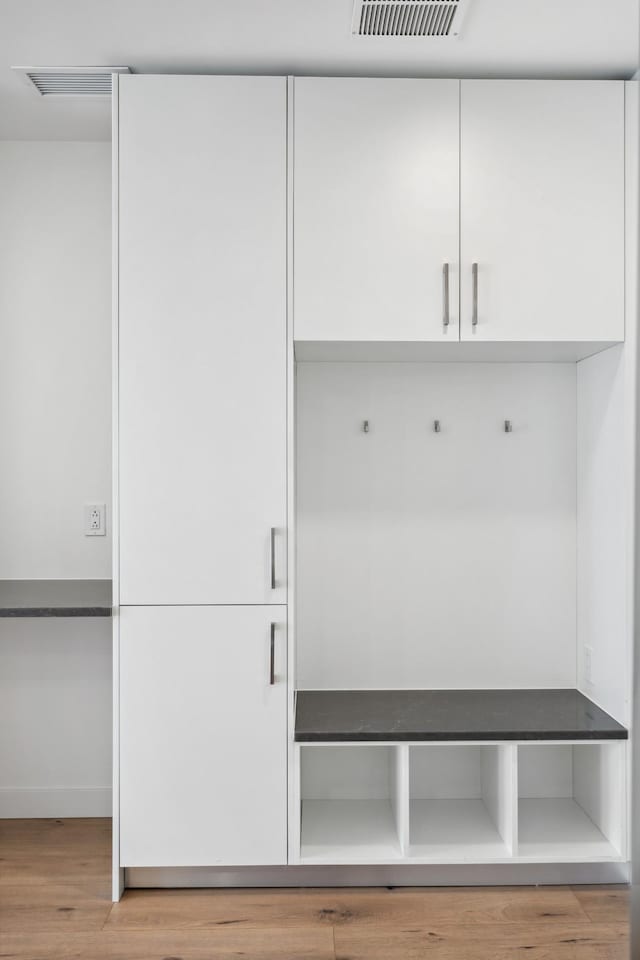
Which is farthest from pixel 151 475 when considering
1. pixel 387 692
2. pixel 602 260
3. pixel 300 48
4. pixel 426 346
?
pixel 602 260

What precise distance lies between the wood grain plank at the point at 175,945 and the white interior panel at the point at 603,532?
3.73 feet

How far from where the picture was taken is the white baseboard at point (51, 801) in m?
2.68

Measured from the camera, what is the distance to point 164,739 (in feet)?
7.02

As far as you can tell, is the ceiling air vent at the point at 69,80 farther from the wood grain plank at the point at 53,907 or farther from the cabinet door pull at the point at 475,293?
the wood grain plank at the point at 53,907

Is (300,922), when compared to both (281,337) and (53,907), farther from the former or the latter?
(281,337)

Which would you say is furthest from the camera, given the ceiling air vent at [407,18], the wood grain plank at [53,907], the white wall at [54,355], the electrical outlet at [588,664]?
the white wall at [54,355]

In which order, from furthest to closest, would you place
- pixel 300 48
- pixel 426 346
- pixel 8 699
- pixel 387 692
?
pixel 8 699, pixel 387 692, pixel 426 346, pixel 300 48

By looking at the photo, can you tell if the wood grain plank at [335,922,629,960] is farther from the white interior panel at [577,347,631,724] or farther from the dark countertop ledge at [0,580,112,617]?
the dark countertop ledge at [0,580,112,617]

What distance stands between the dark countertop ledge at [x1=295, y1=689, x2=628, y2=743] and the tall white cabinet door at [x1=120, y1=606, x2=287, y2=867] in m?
0.18

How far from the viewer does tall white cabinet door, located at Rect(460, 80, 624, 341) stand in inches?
85.4

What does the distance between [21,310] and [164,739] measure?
1639 millimetres

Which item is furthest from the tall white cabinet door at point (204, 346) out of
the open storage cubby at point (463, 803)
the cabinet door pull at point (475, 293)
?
the open storage cubby at point (463, 803)

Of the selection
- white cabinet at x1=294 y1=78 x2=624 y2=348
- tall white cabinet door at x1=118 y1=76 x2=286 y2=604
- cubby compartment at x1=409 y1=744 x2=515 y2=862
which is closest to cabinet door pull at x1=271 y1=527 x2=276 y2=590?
tall white cabinet door at x1=118 y1=76 x2=286 y2=604

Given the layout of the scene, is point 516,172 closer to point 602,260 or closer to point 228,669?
point 602,260
